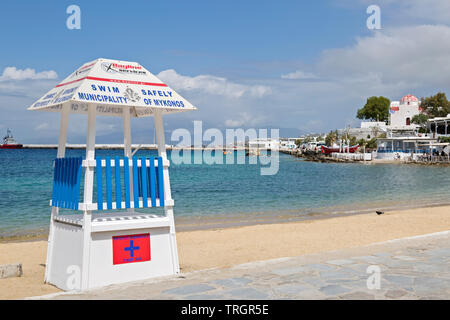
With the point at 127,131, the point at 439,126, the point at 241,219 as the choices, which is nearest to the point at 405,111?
the point at 439,126

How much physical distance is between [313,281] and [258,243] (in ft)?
24.4

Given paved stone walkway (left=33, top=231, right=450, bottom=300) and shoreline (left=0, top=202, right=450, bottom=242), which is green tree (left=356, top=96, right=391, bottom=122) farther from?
paved stone walkway (left=33, top=231, right=450, bottom=300)

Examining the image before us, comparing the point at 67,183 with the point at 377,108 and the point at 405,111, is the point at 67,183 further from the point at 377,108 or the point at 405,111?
the point at 377,108

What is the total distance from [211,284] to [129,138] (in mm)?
3812

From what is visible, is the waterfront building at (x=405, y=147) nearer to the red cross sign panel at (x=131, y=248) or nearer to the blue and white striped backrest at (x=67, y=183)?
the red cross sign panel at (x=131, y=248)

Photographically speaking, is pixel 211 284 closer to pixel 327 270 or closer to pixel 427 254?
pixel 327 270

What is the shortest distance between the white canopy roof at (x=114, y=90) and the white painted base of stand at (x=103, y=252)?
1848 mm

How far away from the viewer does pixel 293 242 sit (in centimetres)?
1337

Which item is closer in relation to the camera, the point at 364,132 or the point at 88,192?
the point at 88,192

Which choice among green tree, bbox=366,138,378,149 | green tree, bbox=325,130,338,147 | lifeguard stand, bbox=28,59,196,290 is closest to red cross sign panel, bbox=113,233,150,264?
lifeguard stand, bbox=28,59,196,290

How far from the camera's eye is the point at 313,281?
6.02m

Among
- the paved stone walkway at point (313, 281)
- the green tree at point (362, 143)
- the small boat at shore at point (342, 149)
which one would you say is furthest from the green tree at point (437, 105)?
the paved stone walkway at point (313, 281)

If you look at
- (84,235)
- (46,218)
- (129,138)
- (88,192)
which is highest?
(129,138)
